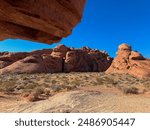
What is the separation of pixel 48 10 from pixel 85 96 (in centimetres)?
1024

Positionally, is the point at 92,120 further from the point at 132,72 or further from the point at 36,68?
the point at 36,68

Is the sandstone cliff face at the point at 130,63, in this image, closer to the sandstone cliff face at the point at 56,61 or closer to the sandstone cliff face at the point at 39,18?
the sandstone cliff face at the point at 56,61

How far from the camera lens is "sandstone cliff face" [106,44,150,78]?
43219mm

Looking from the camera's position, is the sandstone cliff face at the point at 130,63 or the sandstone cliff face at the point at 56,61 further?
the sandstone cliff face at the point at 56,61

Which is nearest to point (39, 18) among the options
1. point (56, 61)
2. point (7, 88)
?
point (7, 88)

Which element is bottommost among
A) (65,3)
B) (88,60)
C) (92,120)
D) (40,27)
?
(92,120)

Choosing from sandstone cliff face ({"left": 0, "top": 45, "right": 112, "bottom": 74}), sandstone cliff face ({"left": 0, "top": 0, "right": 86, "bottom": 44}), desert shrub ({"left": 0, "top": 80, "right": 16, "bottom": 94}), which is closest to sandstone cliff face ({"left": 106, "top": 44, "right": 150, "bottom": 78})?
sandstone cliff face ({"left": 0, "top": 45, "right": 112, "bottom": 74})

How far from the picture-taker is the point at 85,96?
16.6 meters

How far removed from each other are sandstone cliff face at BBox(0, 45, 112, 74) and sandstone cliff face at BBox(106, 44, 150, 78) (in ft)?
42.5

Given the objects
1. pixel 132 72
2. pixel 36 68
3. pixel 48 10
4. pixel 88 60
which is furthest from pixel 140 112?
pixel 88 60

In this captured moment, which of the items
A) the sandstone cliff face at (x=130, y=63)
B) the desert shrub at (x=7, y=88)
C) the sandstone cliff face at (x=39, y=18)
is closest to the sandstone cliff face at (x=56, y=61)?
the sandstone cliff face at (x=130, y=63)

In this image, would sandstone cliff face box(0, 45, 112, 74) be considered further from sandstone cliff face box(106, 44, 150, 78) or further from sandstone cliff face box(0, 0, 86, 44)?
sandstone cliff face box(0, 0, 86, 44)

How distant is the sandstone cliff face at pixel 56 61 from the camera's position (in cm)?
5116

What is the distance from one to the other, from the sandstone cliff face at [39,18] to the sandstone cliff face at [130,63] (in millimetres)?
34759
